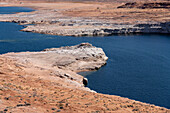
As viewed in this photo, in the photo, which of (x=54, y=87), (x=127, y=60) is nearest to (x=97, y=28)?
(x=127, y=60)

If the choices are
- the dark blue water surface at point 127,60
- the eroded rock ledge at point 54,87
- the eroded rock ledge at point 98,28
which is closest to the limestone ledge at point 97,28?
the eroded rock ledge at point 98,28

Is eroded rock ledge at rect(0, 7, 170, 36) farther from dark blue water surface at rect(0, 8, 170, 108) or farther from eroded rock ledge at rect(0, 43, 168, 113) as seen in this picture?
eroded rock ledge at rect(0, 43, 168, 113)

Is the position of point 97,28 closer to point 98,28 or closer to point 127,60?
point 98,28

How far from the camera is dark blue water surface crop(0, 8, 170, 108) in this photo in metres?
40.3

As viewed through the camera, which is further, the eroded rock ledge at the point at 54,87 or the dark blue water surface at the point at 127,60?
the dark blue water surface at the point at 127,60

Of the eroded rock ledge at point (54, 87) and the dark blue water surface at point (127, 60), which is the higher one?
the eroded rock ledge at point (54, 87)

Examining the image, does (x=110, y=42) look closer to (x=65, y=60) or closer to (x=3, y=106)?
(x=65, y=60)

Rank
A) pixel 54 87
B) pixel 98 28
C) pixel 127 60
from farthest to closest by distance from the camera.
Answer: pixel 98 28, pixel 127 60, pixel 54 87

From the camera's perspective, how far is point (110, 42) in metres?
75.6

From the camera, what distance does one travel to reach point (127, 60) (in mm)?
57188

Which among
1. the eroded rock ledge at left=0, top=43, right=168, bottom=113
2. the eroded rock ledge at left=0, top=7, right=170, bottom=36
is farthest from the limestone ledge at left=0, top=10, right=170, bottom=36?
the eroded rock ledge at left=0, top=43, right=168, bottom=113

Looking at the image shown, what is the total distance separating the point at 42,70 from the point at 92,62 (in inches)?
516

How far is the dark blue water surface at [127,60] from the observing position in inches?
1588

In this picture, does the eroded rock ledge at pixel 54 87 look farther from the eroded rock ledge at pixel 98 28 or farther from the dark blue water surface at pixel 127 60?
the eroded rock ledge at pixel 98 28
